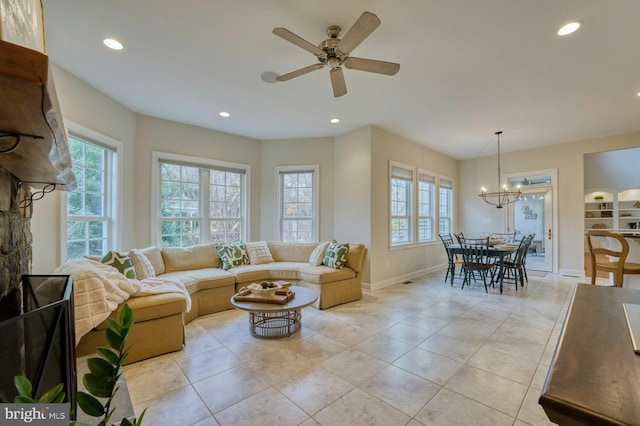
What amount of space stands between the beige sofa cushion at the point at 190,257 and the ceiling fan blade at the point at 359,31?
11.4ft

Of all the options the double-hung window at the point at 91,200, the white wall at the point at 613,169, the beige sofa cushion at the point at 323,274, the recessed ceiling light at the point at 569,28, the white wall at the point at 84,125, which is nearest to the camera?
the recessed ceiling light at the point at 569,28

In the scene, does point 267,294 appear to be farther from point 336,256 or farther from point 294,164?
point 294,164

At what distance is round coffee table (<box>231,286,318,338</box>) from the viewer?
2.70m

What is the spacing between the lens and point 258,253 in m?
4.67

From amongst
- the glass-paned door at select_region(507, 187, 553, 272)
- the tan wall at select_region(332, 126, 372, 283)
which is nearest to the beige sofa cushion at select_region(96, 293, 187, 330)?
the tan wall at select_region(332, 126, 372, 283)

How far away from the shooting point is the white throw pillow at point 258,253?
458cm

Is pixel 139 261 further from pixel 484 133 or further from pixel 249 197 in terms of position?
pixel 484 133

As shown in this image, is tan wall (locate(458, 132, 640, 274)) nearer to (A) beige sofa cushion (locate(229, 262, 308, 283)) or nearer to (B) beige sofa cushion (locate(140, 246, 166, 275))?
(A) beige sofa cushion (locate(229, 262, 308, 283))

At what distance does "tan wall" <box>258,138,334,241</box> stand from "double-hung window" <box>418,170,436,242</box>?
212 cm

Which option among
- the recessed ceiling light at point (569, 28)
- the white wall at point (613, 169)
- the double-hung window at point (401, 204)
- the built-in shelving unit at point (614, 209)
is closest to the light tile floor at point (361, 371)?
the double-hung window at point (401, 204)

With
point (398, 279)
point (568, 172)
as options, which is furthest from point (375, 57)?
point (568, 172)

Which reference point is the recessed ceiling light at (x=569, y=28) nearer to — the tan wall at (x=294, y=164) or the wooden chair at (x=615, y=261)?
the wooden chair at (x=615, y=261)

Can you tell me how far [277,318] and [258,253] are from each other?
1704mm

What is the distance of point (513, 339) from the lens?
283 centimetres
